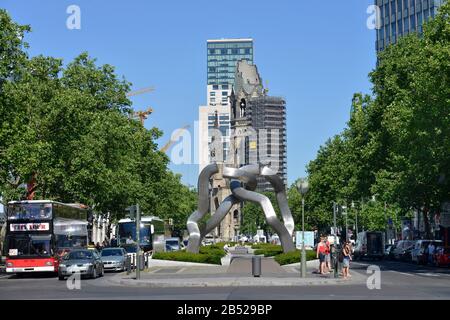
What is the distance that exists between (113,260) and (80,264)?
9644mm

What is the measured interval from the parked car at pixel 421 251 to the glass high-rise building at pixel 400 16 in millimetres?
48689

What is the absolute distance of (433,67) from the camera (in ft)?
153

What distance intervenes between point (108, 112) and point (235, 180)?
2293 cm

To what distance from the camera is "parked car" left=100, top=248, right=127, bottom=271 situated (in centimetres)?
5028

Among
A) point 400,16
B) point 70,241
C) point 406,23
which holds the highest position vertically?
point 400,16

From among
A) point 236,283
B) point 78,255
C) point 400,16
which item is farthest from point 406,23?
point 236,283

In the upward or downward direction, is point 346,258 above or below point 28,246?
below

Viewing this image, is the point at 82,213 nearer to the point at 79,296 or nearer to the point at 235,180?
the point at 235,180

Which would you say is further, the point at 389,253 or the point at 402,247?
the point at 389,253

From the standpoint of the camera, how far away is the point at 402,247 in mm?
72125

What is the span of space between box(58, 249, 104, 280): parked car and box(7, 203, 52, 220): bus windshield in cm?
301

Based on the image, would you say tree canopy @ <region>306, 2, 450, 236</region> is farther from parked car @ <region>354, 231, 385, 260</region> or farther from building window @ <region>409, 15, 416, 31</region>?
building window @ <region>409, 15, 416, 31</region>

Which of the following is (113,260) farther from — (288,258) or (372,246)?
(372,246)
